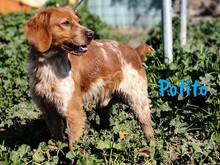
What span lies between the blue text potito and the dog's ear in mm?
1864

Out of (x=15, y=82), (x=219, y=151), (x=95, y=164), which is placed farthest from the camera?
(x=15, y=82)

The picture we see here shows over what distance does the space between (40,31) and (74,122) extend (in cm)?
89

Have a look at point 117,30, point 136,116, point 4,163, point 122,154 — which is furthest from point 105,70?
point 117,30

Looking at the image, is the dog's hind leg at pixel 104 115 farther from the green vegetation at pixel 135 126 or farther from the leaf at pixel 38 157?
the leaf at pixel 38 157

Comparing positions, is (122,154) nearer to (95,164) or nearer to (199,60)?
(95,164)

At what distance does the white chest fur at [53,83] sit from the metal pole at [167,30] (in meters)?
1.92

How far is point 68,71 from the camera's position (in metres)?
4.92

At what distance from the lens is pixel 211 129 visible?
18.3 ft

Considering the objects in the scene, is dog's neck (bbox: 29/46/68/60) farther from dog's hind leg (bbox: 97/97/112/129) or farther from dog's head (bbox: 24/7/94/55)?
dog's hind leg (bbox: 97/97/112/129)

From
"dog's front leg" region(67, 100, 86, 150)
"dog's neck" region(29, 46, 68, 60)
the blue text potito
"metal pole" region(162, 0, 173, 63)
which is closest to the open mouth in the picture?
"dog's neck" region(29, 46, 68, 60)

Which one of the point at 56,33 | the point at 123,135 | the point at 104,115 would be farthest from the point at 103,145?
the point at 104,115

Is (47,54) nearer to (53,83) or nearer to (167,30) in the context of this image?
(53,83)

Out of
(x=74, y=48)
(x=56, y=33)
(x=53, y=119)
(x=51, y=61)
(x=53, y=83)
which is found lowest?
(x=53, y=119)

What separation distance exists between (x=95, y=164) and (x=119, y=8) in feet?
35.7
